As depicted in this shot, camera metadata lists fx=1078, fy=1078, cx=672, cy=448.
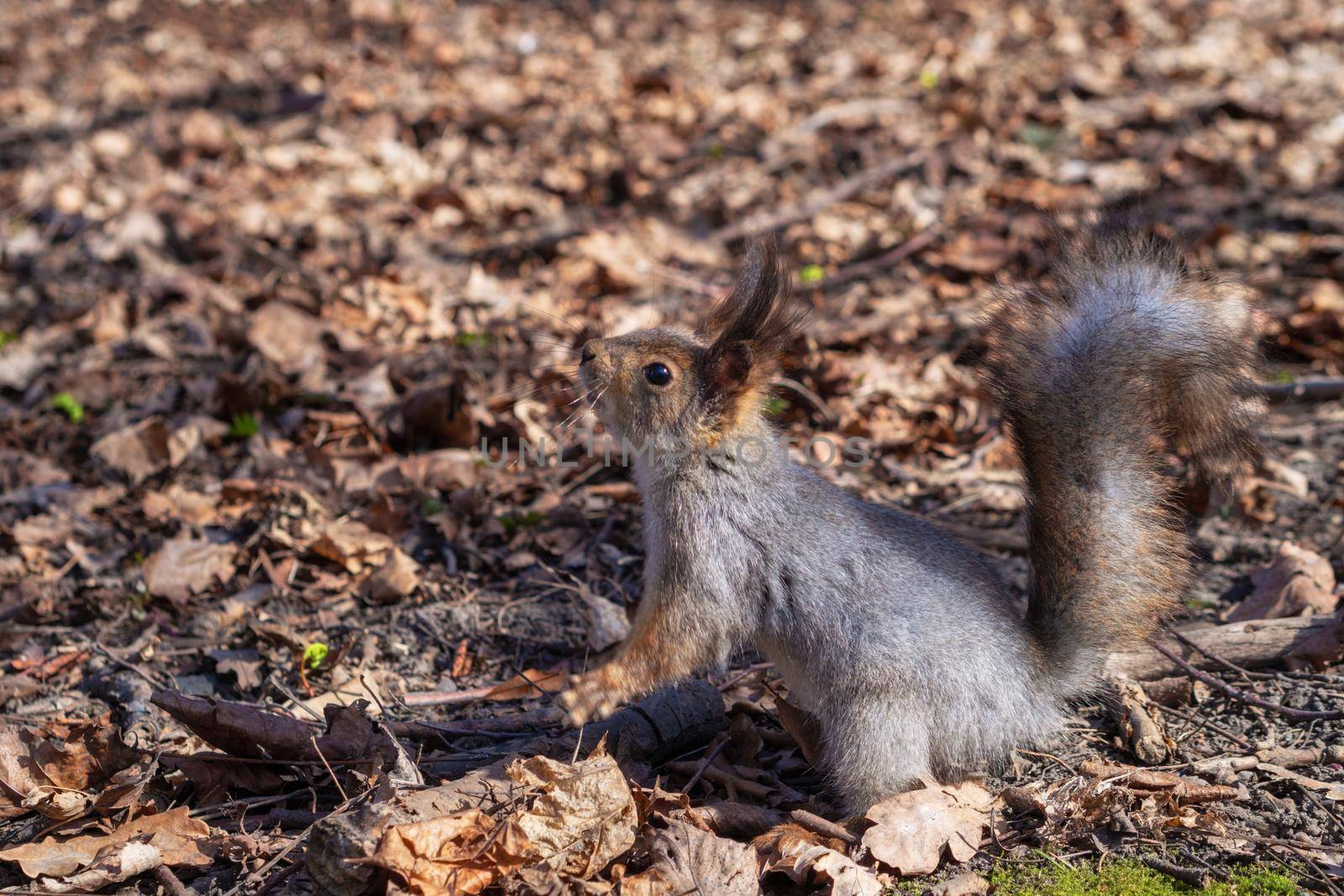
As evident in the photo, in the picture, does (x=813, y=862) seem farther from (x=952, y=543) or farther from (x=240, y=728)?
(x=240, y=728)

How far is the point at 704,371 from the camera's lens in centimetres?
340

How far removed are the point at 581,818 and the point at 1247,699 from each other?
2.18 meters

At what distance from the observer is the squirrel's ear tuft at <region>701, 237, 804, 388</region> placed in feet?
10.8

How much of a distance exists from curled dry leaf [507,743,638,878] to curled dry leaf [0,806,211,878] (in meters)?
0.90

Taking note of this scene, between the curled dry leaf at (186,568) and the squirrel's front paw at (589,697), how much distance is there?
1911 mm

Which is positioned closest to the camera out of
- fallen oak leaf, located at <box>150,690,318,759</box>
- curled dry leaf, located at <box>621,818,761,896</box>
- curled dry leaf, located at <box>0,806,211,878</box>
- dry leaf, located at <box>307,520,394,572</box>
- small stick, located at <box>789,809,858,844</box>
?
curled dry leaf, located at <box>621,818,761,896</box>

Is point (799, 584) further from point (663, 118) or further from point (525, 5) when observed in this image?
point (525, 5)

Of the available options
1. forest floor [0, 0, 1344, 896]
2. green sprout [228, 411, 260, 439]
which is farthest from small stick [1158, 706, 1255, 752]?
green sprout [228, 411, 260, 439]

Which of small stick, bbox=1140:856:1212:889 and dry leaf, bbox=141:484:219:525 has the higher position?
dry leaf, bbox=141:484:219:525

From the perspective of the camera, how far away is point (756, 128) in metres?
8.55

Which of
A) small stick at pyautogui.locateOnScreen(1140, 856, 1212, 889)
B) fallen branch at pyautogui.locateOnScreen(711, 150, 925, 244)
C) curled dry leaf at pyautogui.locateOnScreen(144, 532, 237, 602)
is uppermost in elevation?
fallen branch at pyautogui.locateOnScreen(711, 150, 925, 244)

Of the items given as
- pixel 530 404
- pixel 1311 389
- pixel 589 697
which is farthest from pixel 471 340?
pixel 1311 389

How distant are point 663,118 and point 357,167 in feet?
8.08

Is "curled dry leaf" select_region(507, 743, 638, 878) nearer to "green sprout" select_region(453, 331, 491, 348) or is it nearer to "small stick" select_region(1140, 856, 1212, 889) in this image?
"small stick" select_region(1140, 856, 1212, 889)
